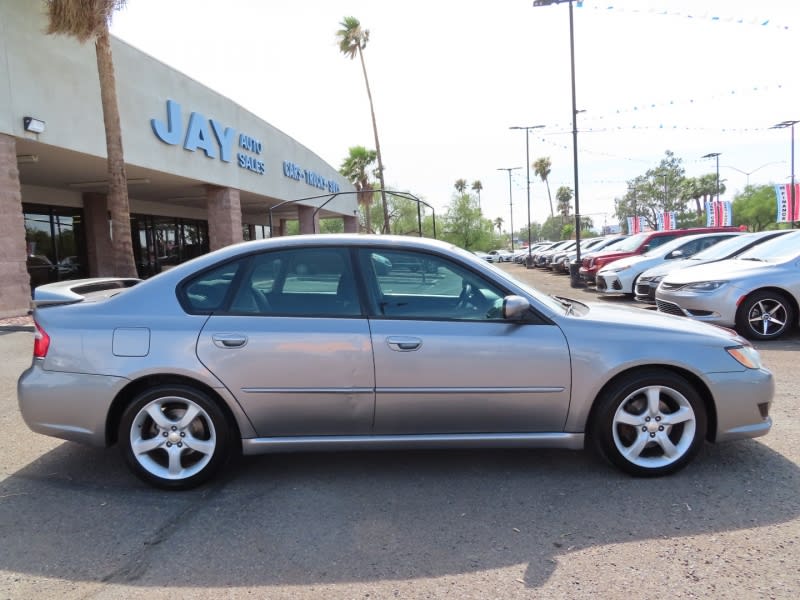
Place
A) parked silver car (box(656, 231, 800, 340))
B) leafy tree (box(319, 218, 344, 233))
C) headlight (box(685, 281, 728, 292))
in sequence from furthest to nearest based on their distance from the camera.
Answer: leafy tree (box(319, 218, 344, 233)), headlight (box(685, 281, 728, 292)), parked silver car (box(656, 231, 800, 340))

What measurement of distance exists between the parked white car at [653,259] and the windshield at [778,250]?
3353mm

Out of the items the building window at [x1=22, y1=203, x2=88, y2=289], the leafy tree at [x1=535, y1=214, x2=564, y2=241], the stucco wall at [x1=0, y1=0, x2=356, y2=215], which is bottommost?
the building window at [x1=22, y1=203, x2=88, y2=289]

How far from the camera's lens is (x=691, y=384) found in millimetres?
3379

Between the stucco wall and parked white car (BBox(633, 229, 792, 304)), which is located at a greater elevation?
the stucco wall

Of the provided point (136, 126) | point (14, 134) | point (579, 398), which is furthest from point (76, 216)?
point (579, 398)

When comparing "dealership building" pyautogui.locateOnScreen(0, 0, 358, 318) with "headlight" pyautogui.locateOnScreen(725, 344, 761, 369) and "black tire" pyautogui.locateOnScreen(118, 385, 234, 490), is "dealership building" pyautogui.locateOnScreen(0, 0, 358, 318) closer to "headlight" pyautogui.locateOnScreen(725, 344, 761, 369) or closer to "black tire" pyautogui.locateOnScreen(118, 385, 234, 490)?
"black tire" pyautogui.locateOnScreen(118, 385, 234, 490)

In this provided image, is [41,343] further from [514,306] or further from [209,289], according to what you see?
[514,306]

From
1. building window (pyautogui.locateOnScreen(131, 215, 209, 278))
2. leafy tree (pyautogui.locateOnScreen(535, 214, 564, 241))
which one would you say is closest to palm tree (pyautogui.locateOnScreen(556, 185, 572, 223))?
leafy tree (pyautogui.locateOnScreen(535, 214, 564, 241))


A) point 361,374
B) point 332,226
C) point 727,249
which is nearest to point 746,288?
point 727,249

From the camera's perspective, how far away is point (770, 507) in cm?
298

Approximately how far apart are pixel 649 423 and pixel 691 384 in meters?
0.35

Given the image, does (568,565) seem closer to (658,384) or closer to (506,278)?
(658,384)

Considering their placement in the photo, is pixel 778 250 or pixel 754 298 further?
pixel 778 250

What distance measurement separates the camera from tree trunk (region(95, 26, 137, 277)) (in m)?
11.6
